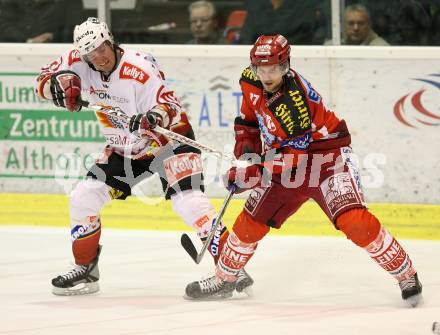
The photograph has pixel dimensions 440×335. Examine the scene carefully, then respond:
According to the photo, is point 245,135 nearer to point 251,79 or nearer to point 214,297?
point 251,79

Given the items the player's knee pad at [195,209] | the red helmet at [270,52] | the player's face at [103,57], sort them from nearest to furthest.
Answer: the red helmet at [270,52] → the player's face at [103,57] → the player's knee pad at [195,209]

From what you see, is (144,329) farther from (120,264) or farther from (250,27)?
(250,27)

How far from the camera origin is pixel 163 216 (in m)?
7.09

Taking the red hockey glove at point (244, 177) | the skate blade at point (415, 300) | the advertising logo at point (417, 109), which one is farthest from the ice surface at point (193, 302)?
the advertising logo at point (417, 109)

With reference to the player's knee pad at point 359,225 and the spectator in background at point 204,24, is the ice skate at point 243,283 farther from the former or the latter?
the spectator in background at point 204,24

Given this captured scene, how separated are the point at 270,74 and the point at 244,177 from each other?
495 mm

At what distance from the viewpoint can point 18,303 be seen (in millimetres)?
5312

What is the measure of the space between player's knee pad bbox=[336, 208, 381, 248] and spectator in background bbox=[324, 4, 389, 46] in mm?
2158

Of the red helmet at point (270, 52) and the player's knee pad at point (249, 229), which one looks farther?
the player's knee pad at point (249, 229)

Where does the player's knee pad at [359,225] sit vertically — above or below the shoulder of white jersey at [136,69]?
below

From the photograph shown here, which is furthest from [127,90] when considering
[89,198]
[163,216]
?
[163,216]

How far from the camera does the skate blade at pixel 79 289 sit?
5.52 metres

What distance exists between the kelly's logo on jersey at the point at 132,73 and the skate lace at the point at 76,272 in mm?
963

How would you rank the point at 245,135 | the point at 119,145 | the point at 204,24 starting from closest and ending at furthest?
the point at 245,135, the point at 119,145, the point at 204,24
